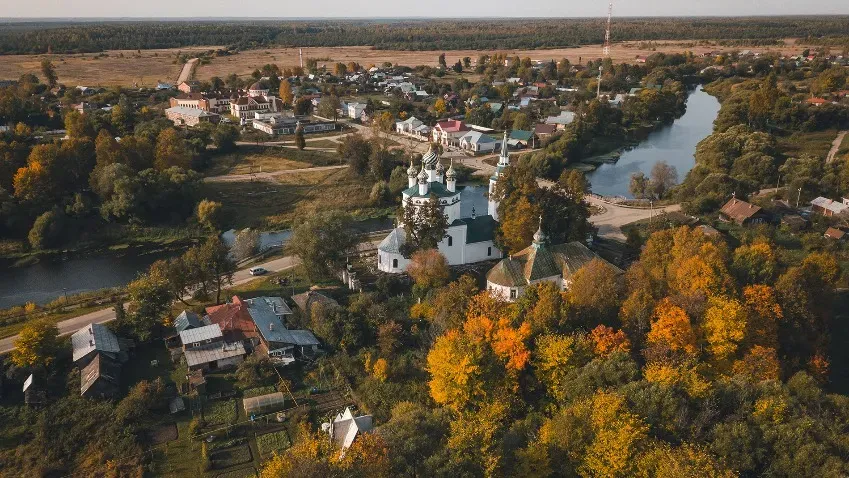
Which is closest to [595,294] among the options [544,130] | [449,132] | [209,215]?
[209,215]

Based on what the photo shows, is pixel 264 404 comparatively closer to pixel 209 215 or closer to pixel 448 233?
pixel 448 233

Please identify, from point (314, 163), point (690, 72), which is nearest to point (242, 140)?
point (314, 163)

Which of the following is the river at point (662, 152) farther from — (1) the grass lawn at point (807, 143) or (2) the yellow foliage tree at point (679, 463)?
(2) the yellow foliage tree at point (679, 463)

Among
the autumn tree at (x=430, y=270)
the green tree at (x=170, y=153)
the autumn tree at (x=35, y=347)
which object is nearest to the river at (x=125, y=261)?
the autumn tree at (x=35, y=347)

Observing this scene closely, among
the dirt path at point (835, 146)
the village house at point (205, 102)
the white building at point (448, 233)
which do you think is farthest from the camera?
the village house at point (205, 102)

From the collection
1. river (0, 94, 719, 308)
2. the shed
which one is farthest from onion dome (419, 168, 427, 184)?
the shed

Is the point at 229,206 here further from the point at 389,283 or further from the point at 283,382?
the point at 283,382

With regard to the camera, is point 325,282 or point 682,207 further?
point 682,207
